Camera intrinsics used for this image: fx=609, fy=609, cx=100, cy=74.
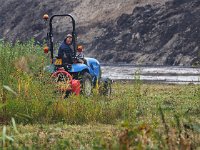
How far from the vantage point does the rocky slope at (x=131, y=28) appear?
61688mm

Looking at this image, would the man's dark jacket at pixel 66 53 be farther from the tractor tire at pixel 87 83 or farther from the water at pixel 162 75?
the water at pixel 162 75

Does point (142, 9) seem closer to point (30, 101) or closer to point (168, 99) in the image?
point (168, 99)

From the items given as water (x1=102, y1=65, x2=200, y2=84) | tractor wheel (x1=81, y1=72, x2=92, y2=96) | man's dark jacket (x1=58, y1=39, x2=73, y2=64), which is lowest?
water (x1=102, y1=65, x2=200, y2=84)

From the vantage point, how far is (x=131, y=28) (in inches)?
2721

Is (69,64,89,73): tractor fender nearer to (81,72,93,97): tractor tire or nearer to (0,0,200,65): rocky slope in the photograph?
(81,72,93,97): tractor tire

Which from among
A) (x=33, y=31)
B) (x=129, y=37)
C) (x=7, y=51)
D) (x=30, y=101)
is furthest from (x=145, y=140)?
(x=33, y=31)

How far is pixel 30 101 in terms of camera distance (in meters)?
12.7

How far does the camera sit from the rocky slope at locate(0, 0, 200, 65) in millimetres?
61688

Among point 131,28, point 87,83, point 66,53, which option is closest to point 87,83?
point 87,83

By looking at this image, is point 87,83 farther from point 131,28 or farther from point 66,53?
point 131,28

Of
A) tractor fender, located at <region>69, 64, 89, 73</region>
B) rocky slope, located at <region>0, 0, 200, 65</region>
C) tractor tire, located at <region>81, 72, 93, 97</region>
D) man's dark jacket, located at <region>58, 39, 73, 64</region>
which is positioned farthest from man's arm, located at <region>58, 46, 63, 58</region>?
rocky slope, located at <region>0, 0, 200, 65</region>

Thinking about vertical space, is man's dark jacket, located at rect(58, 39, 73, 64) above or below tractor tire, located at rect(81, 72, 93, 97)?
above

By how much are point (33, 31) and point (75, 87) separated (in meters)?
67.6

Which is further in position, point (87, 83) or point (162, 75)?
point (162, 75)
